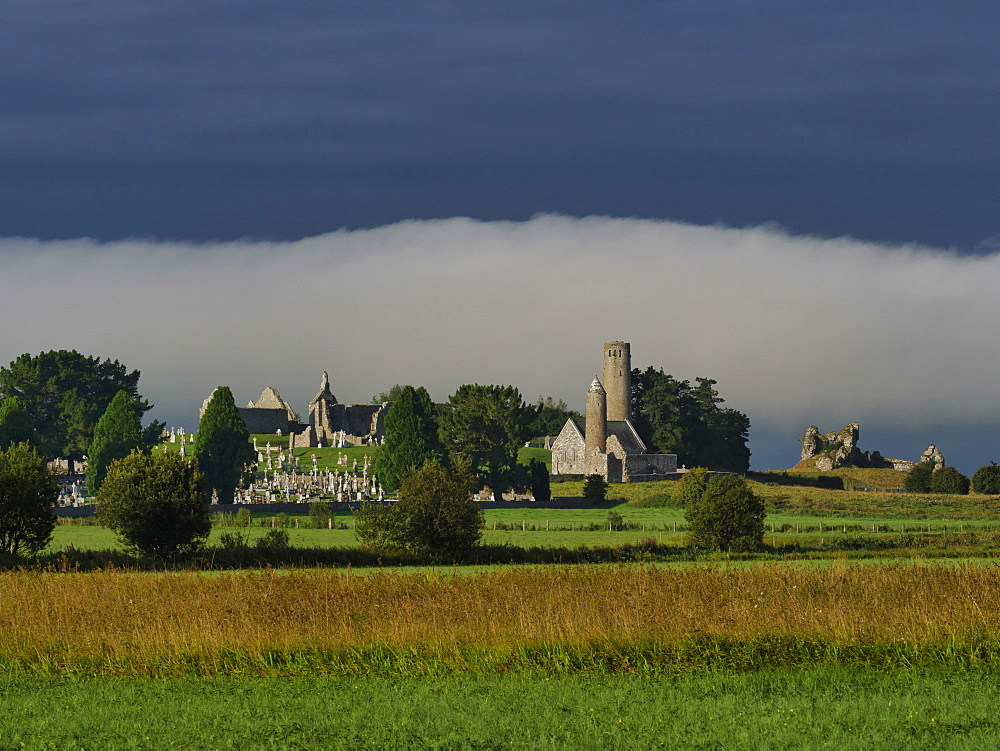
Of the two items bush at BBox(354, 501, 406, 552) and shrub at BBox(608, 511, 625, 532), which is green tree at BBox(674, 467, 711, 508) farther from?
bush at BBox(354, 501, 406, 552)

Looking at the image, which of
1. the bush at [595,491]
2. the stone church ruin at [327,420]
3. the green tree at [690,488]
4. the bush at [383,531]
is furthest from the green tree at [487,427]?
the bush at [383,531]

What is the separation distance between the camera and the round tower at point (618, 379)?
408 feet

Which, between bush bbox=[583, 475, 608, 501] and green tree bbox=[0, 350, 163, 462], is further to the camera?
green tree bbox=[0, 350, 163, 462]

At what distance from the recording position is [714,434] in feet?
409

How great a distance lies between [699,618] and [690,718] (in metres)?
4.39

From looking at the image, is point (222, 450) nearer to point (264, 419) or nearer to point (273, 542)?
point (273, 542)

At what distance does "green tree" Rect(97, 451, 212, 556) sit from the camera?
38.8 metres

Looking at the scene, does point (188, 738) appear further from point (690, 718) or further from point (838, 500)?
point (838, 500)

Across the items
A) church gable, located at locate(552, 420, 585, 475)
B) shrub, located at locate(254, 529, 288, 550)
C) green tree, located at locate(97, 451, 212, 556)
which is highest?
church gable, located at locate(552, 420, 585, 475)

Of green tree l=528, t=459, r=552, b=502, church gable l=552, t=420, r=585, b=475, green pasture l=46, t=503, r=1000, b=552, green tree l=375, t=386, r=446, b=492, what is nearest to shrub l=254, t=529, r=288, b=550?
green pasture l=46, t=503, r=1000, b=552

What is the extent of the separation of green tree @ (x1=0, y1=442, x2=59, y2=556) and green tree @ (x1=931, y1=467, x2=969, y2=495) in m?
78.9

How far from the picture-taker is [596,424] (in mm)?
116625

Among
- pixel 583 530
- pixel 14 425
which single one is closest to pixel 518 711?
pixel 583 530

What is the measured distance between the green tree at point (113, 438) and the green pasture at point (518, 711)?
79027 mm
